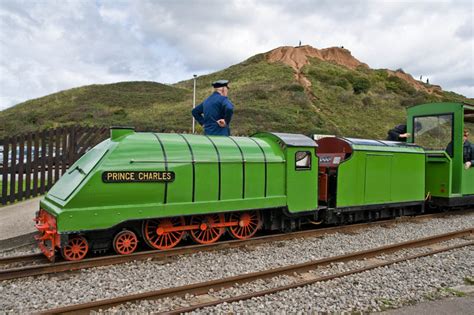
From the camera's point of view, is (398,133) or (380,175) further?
(398,133)

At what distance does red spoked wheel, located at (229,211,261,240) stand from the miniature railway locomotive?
19 mm

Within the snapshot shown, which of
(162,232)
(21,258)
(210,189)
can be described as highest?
(210,189)

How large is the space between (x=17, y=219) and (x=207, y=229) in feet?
13.5

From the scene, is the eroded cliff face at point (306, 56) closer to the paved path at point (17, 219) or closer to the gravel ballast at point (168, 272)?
the paved path at point (17, 219)

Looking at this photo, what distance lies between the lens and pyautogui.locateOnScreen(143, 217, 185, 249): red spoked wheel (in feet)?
20.9

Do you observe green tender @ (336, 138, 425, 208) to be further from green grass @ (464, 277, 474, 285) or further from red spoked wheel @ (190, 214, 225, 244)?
green grass @ (464, 277, 474, 285)

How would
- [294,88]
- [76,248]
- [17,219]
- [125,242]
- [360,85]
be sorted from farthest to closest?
[360,85], [294,88], [17,219], [125,242], [76,248]

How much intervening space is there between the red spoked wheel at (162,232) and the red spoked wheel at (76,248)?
0.93m

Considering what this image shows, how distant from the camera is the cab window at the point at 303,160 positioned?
7820 millimetres

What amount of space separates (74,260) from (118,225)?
77 cm

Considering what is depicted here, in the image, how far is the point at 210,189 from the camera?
672 centimetres

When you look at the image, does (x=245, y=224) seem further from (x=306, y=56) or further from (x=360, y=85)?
(x=306, y=56)

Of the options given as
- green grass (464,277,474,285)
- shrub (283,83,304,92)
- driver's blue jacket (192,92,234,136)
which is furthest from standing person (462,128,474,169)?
shrub (283,83,304,92)

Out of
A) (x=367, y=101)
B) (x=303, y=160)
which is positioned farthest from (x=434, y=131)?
(x=367, y=101)
